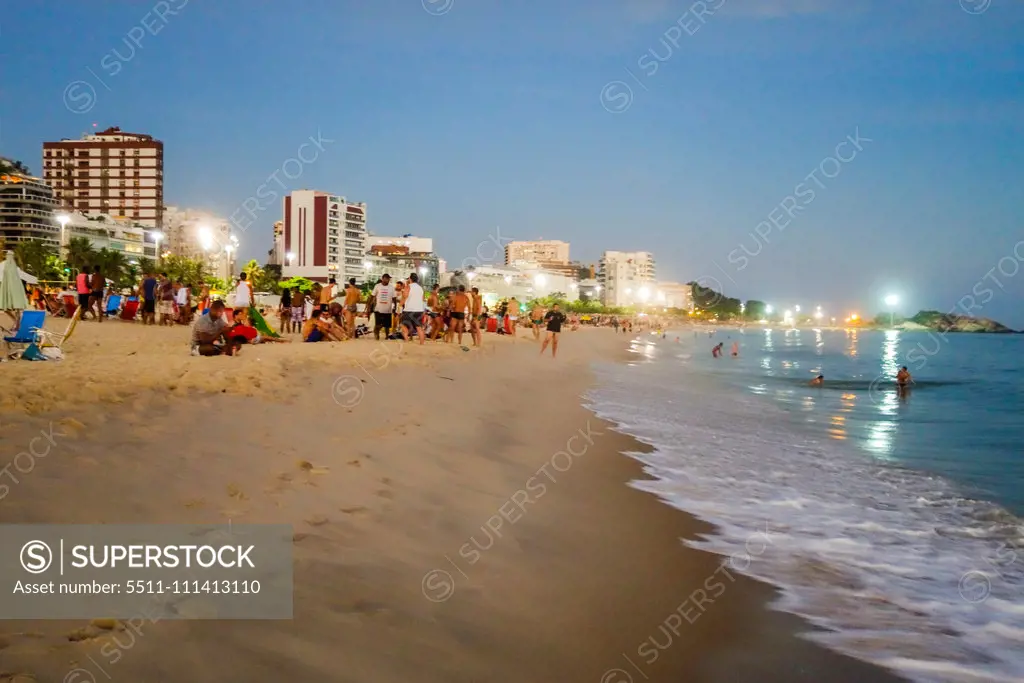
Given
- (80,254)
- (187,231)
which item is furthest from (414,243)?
(80,254)

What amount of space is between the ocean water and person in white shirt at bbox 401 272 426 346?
18.7ft

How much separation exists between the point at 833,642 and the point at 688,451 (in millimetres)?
5190

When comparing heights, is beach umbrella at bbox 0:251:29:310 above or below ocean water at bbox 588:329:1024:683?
above

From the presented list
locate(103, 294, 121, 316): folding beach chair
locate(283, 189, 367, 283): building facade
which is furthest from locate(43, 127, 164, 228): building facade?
locate(103, 294, 121, 316): folding beach chair

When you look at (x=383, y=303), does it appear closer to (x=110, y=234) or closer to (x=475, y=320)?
(x=475, y=320)

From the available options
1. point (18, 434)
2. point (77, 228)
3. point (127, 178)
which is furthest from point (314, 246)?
point (18, 434)

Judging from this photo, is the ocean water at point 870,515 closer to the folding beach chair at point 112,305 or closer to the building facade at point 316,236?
the folding beach chair at point 112,305

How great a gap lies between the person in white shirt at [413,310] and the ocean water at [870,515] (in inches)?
224

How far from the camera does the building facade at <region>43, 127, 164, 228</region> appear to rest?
391 feet

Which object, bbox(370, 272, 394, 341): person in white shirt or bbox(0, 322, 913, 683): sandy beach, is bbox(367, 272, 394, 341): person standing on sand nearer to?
bbox(370, 272, 394, 341): person in white shirt

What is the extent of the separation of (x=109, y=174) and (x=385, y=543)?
144m

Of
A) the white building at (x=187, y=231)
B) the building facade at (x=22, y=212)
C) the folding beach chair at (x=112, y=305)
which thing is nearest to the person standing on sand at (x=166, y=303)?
the folding beach chair at (x=112, y=305)

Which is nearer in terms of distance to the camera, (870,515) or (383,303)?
(870,515)

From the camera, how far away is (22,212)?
8769 cm
